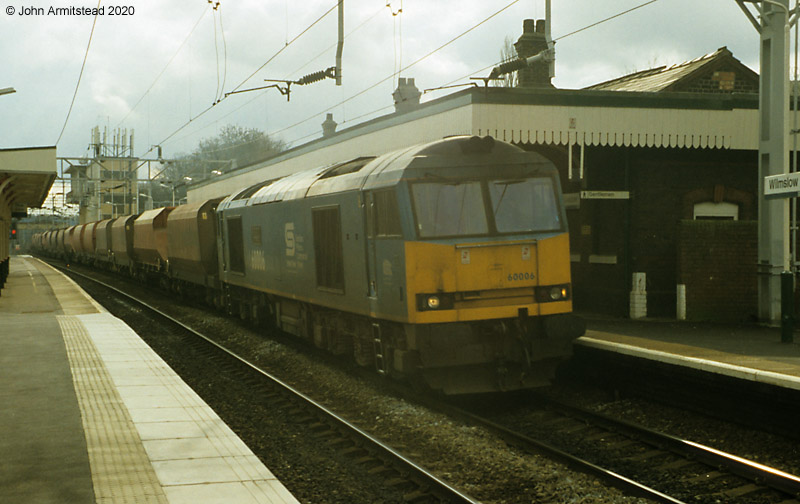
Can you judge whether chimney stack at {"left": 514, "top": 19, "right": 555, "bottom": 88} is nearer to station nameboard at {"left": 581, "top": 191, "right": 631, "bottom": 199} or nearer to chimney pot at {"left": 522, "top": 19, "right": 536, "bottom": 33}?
chimney pot at {"left": 522, "top": 19, "right": 536, "bottom": 33}

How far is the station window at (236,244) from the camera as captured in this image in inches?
696

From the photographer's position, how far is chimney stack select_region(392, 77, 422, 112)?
98.7 feet

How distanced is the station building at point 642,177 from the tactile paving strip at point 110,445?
7.26m

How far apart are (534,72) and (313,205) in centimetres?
1218

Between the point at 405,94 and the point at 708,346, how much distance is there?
21283mm

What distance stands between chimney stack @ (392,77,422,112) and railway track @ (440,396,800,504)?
21898mm

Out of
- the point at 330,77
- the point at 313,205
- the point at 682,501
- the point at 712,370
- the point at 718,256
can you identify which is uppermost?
the point at 330,77

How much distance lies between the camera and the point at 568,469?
7.23 m

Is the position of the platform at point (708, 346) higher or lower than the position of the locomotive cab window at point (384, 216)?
lower

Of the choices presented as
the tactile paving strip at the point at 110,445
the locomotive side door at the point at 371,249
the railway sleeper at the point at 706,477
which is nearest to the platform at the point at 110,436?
the tactile paving strip at the point at 110,445

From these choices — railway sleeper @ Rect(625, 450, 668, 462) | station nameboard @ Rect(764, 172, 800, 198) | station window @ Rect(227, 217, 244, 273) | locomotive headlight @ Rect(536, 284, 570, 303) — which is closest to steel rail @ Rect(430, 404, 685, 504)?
railway sleeper @ Rect(625, 450, 668, 462)

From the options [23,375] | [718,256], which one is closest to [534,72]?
[718,256]

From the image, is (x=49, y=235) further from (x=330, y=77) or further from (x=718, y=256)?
(x=718, y=256)

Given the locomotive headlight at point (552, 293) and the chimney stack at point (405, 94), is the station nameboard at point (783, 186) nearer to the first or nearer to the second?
the locomotive headlight at point (552, 293)
